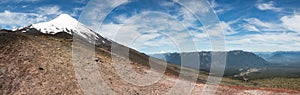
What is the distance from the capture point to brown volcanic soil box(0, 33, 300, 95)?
4068cm

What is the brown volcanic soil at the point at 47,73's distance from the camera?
40.7 m

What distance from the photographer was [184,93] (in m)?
48.9

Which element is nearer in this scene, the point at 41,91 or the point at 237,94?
the point at 41,91

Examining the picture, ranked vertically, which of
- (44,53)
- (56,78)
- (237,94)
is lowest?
(237,94)

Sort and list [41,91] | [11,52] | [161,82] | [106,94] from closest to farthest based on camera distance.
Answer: [41,91]
[106,94]
[11,52]
[161,82]

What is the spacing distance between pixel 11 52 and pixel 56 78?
9.40 meters

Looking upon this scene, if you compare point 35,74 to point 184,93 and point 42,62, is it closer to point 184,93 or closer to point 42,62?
point 42,62

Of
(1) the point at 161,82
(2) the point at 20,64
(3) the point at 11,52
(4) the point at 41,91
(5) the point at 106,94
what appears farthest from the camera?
(1) the point at 161,82

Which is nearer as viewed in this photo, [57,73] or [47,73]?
[47,73]

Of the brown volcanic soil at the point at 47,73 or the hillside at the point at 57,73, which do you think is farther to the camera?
the hillside at the point at 57,73

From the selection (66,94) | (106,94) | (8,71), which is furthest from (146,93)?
(8,71)

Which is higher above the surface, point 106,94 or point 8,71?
point 8,71

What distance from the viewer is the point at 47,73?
146ft

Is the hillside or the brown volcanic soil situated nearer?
the brown volcanic soil
